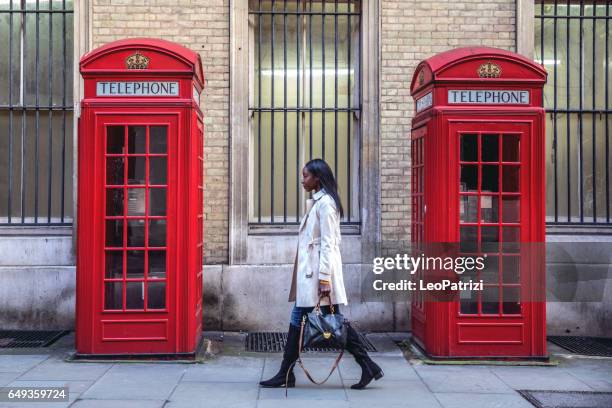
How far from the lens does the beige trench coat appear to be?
639cm

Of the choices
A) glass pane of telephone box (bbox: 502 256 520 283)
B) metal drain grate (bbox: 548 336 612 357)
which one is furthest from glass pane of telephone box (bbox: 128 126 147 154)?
metal drain grate (bbox: 548 336 612 357)

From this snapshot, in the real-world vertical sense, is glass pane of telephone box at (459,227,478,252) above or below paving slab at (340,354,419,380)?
above

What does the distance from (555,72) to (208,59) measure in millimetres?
4584

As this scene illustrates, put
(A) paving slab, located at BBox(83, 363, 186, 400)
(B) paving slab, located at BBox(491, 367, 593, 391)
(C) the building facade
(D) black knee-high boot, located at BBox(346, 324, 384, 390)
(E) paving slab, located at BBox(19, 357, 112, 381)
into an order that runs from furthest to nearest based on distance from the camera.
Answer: (C) the building facade < (E) paving slab, located at BBox(19, 357, 112, 381) < (B) paving slab, located at BBox(491, 367, 593, 391) < (D) black knee-high boot, located at BBox(346, 324, 384, 390) < (A) paving slab, located at BBox(83, 363, 186, 400)

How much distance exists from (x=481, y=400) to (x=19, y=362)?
4536 mm

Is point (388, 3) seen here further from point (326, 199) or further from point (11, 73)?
point (11, 73)

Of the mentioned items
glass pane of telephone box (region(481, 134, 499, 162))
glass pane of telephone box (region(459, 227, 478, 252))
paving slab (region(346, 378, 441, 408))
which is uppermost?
glass pane of telephone box (region(481, 134, 499, 162))

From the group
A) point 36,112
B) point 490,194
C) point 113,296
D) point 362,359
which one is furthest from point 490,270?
point 36,112

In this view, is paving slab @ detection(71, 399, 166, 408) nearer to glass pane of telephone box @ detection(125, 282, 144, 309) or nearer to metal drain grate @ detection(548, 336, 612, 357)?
glass pane of telephone box @ detection(125, 282, 144, 309)

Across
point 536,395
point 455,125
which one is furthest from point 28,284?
point 536,395

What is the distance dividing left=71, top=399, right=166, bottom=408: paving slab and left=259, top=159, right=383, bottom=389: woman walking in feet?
3.45

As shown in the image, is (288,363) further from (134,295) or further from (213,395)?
(134,295)

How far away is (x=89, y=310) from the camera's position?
24.4ft

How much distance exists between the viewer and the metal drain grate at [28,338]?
8398 mm
